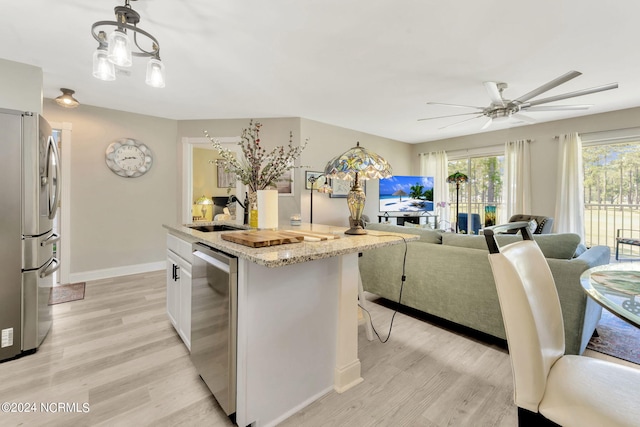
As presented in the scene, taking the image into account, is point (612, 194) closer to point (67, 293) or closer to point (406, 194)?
point (406, 194)

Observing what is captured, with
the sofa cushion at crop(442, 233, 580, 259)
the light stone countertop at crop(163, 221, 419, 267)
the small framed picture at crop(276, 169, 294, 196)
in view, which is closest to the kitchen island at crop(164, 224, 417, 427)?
the light stone countertop at crop(163, 221, 419, 267)

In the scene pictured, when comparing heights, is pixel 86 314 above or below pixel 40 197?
below

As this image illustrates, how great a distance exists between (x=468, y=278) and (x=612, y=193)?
433 cm

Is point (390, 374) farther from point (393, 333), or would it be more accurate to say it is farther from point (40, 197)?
point (40, 197)

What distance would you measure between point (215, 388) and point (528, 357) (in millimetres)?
1414

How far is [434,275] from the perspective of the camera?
95.3 inches

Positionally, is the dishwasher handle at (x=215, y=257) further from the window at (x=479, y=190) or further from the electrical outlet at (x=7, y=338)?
the window at (x=479, y=190)

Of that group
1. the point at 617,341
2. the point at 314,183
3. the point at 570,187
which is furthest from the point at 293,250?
the point at 570,187

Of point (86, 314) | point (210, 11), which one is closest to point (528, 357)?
point (210, 11)

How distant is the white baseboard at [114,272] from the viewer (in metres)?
3.71

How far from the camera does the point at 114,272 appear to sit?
3955mm

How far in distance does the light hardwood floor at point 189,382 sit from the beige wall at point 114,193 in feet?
5.34

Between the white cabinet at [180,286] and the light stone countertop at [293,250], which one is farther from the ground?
the light stone countertop at [293,250]

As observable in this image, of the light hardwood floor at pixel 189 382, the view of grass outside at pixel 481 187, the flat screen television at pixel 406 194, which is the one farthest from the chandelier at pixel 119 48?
the view of grass outside at pixel 481 187
